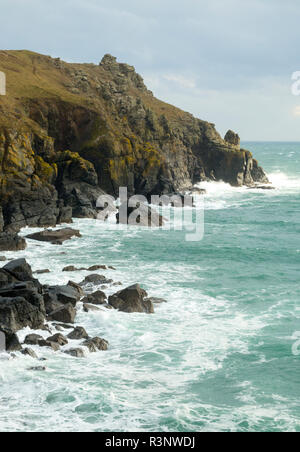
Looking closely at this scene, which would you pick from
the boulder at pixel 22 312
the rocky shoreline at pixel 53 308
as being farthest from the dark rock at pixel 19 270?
the boulder at pixel 22 312

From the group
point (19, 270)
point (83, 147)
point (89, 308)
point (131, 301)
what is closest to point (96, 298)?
point (89, 308)

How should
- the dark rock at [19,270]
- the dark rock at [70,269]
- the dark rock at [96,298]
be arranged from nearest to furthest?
the dark rock at [96,298] < the dark rock at [19,270] < the dark rock at [70,269]

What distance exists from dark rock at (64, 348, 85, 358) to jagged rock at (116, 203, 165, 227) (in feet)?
127

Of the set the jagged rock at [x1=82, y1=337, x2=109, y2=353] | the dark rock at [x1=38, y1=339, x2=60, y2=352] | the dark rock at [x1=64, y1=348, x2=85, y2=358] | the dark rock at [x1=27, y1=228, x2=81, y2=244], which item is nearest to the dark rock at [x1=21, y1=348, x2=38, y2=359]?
the dark rock at [x1=38, y1=339, x2=60, y2=352]

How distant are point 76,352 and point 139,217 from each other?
39.5m

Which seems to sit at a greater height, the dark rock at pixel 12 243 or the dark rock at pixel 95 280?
the dark rock at pixel 12 243

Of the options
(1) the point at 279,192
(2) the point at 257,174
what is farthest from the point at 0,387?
(2) the point at 257,174

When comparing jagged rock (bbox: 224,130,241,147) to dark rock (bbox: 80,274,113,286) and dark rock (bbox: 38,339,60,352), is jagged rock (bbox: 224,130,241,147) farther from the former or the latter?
dark rock (bbox: 38,339,60,352)

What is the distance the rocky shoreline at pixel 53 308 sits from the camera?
995 inches

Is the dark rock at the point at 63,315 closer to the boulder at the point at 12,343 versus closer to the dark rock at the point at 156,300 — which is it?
the boulder at the point at 12,343

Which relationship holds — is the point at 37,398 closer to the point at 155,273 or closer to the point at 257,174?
the point at 155,273

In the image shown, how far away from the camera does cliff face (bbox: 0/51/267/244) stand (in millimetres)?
58750

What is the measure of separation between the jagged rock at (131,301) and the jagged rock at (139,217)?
3072cm

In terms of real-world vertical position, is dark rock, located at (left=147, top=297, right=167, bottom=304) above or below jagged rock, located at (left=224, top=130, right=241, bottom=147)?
below
